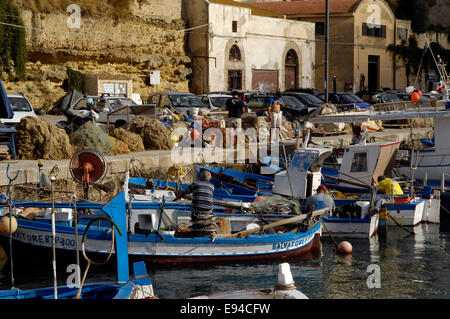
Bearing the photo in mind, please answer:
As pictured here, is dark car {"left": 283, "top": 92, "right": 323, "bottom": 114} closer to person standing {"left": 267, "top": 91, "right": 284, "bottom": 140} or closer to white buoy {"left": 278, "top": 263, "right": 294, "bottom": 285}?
person standing {"left": 267, "top": 91, "right": 284, "bottom": 140}

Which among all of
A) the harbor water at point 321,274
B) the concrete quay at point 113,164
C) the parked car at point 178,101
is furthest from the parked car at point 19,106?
the harbor water at point 321,274

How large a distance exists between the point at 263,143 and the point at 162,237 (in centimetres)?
1000

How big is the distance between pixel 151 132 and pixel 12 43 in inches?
405

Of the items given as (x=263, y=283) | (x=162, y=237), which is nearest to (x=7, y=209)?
(x=162, y=237)

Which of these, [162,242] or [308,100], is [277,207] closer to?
[162,242]

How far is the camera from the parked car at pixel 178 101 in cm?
2605

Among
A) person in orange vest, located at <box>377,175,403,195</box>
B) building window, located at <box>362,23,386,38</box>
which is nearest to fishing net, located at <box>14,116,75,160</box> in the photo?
person in orange vest, located at <box>377,175,403,195</box>

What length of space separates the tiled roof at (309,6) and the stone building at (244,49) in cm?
327

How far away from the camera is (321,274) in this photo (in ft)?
42.8

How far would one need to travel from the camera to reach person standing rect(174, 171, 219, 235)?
13.3 m

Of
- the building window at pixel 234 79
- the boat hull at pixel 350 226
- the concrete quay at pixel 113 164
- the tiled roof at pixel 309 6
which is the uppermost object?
the tiled roof at pixel 309 6

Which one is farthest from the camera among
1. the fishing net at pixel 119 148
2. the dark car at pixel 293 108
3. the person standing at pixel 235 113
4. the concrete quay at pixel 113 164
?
the dark car at pixel 293 108

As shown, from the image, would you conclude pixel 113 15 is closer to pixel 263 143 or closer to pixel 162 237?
pixel 263 143

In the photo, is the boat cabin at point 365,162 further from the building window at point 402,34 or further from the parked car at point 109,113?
the building window at point 402,34
